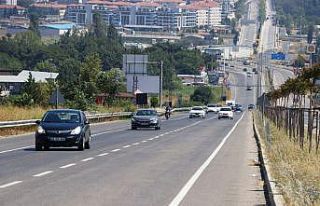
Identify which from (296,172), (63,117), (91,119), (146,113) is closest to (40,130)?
(63,117)

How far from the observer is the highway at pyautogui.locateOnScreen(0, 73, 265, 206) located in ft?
60.2

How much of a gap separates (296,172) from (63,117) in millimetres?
14118

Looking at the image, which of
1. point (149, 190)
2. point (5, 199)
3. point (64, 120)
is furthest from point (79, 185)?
point (64, 120)

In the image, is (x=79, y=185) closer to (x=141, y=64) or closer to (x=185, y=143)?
(x=185, y=143)

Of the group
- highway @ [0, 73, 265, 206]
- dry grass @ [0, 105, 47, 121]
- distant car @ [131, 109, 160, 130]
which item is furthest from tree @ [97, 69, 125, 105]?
highway @ [0, 73, 265, 206]

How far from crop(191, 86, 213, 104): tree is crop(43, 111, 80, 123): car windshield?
133 meters

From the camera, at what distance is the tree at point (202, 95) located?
555 ft

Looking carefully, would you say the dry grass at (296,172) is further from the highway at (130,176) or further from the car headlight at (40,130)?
the car headlight at (40,130)

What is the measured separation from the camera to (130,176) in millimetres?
23141

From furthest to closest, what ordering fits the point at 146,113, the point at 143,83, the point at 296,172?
1. the point at 143,83
2. the point at 146,113
3. the point at 296,172

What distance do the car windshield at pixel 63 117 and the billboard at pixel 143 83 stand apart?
259ft

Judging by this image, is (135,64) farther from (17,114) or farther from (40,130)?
(40,130)

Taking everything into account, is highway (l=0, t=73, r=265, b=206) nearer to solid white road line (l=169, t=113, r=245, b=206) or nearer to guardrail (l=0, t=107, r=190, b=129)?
solid white road line (l=169, t=113, r=245, b=206)

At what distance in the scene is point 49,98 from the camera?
8925cm
